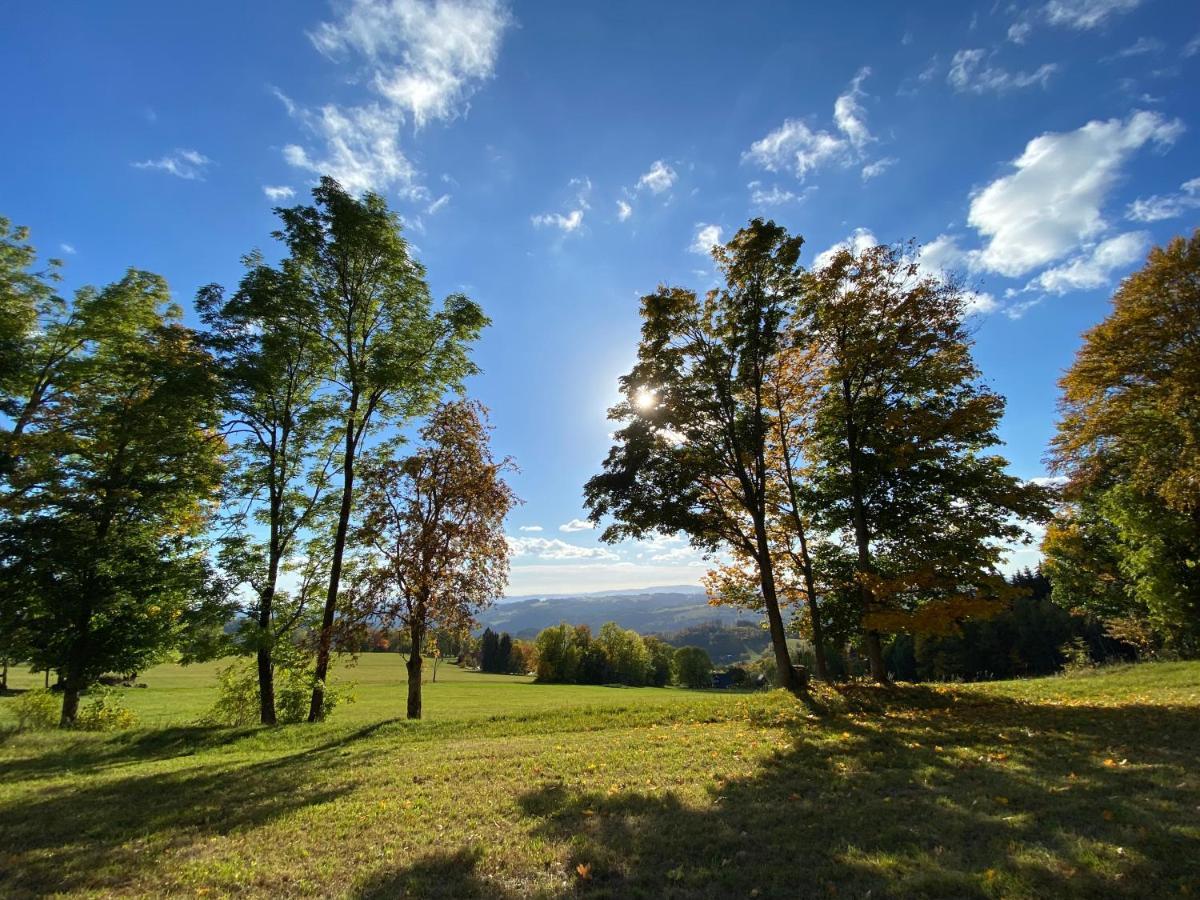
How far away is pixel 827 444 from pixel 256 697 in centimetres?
2116

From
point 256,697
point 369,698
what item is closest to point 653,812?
point 256,697

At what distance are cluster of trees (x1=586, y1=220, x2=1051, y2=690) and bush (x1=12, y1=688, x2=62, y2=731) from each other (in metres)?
16.8

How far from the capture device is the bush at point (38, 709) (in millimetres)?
Answer: 14617

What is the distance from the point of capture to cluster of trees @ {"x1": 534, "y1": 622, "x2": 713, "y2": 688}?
8375 centimetres

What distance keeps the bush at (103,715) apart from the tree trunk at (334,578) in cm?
576

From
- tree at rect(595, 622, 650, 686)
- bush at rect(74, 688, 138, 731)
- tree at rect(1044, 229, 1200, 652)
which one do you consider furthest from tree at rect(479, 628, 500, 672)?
tree at rect(1044, 229, 1200, 652)

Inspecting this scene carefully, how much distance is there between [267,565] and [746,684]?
99.3 metres

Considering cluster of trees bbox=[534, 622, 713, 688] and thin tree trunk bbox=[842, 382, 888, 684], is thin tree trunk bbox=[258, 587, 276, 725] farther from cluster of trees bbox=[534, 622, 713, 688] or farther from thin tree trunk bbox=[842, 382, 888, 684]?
cluster of trees bbox=[534, 622, 713, 688]

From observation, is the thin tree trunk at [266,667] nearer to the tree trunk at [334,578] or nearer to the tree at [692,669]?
the tree trunk at [334,578]

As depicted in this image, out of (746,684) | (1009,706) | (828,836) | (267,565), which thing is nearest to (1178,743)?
(1009,706)

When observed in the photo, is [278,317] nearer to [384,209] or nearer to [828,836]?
[384,209]

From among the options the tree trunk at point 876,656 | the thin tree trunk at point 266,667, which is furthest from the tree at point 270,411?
the tree trunk at point 876,656

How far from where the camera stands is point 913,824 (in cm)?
527

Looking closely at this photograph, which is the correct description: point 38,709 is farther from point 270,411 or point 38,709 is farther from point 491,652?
point 491,652
